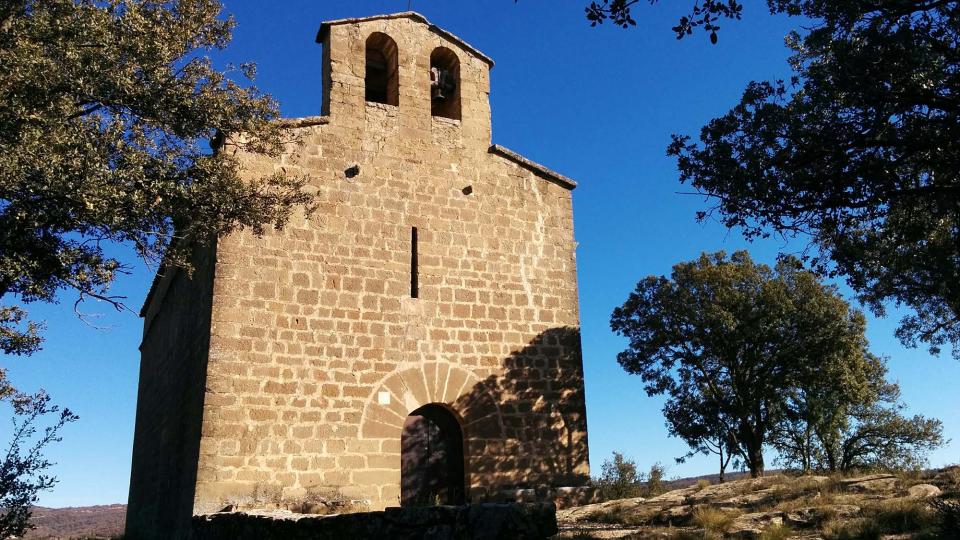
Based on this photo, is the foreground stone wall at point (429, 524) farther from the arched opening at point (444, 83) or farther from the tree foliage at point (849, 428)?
the tree foliage at point (849, 428)

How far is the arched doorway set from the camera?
11.0 meters

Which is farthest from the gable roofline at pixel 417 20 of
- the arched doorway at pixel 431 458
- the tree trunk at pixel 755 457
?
the tree trunk at pixel 755 457

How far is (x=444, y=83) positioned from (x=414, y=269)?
3599mm

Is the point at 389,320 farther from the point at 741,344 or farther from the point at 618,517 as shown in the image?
the point at 741,344

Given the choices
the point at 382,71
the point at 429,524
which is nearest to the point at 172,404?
the point at 382,71

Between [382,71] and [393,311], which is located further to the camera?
[382,71]

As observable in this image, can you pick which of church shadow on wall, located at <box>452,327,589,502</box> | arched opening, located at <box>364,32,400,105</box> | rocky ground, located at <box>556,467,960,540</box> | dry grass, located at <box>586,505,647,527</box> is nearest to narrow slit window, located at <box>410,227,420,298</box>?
church shadow on wall, located at <box>452,327,589,502</box>

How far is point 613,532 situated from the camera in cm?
797

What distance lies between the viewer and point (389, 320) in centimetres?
1074

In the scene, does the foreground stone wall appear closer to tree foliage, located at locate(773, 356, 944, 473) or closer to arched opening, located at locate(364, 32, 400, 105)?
arched opening, located at locate(364, 32, 400, 105)

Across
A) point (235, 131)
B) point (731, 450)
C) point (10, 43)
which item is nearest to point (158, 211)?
point (235, 131)

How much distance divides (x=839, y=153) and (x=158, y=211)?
8261 millimetres

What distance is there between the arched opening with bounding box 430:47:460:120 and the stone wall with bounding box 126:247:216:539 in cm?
468

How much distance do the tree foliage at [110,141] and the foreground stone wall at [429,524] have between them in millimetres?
3965
